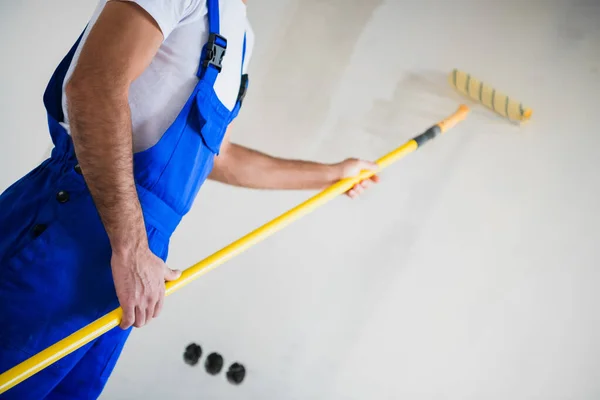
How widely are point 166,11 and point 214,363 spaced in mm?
1081

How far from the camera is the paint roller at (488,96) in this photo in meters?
1.34

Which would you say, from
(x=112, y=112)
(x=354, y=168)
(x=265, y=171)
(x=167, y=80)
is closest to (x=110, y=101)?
(x=112, y=112)

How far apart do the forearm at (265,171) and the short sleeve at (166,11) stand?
17.3 inches

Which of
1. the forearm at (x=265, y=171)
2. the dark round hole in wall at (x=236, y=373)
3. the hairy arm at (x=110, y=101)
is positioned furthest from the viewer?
the dark round hole in wall at (x=236, y=373)

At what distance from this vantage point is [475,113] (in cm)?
145

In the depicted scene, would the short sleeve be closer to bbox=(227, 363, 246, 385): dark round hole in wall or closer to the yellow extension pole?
the yellow extension pole

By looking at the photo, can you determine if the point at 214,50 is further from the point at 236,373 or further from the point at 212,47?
the point at 236,373

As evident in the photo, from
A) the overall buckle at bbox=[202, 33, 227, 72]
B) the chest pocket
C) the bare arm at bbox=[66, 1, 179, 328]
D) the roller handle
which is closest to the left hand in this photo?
the roller handle

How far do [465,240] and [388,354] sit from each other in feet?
1.25

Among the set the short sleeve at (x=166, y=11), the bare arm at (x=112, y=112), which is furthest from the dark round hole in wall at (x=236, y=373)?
the short sleeve at (x=166, y=11)

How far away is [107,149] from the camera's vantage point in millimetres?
723

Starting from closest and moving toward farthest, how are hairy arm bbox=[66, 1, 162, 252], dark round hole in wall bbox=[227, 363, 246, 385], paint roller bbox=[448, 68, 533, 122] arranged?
hairy arm bbox=[66, 1, 162, 252] → paint roller bbox=[448, 68, 533, 122] → dark round hole in wall bbox=[227, 363, 246, 385]

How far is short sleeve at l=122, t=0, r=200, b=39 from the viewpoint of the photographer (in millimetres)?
727

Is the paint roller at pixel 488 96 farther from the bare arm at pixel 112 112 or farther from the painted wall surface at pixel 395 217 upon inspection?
the bare arm at pixel 112 112
